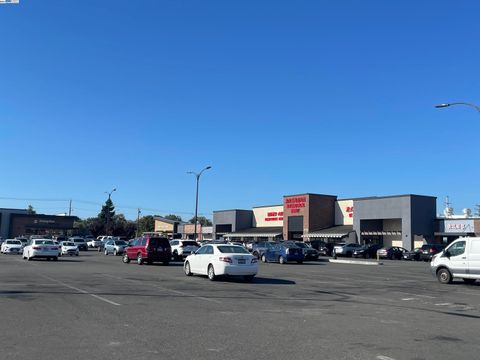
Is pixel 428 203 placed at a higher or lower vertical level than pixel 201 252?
higher

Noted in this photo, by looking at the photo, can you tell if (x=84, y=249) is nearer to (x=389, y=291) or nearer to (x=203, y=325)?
(x=389, y=291)

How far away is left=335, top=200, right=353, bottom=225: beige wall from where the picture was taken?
71688mm

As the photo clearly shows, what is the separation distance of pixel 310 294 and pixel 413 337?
7399 mm

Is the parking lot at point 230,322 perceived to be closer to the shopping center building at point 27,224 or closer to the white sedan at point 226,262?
the white sedan at point 226,262

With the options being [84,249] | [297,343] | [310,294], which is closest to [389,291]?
[310,294]

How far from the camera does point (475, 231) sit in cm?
5666

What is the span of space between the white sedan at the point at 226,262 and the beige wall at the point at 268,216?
59.1m

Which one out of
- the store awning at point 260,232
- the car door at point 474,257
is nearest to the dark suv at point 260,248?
the car door at point 474,257

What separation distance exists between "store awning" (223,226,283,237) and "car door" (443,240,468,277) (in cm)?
5515

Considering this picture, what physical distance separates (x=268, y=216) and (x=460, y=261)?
6335 cm

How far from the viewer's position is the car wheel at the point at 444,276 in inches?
893

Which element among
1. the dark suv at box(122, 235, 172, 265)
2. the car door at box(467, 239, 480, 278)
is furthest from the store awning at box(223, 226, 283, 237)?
the car door at box(467, 239, 480, 278)

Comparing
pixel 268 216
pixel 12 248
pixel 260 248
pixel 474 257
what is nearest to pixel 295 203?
pixel 268 216

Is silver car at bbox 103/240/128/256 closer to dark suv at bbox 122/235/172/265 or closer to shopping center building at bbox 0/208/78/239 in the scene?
A: dark suv at bbox 122/235/172/265
